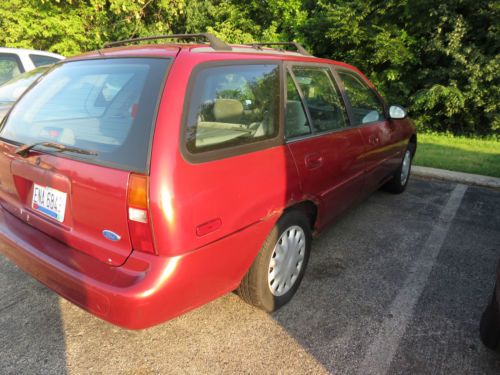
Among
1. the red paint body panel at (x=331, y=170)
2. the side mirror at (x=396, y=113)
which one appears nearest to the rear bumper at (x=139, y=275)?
the red paint body panel at (x=331, y=170)

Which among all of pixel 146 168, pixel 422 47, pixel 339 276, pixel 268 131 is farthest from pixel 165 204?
pixel 422 47

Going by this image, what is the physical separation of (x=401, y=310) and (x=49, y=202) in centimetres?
229

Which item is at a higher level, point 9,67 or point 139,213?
point 9,67

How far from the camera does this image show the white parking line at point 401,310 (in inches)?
81.7

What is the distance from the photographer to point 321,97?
2.93 metres

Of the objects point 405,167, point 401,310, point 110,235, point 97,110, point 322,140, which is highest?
point 97,110

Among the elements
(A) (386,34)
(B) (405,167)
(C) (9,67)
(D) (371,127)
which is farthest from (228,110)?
(A) (386,34)

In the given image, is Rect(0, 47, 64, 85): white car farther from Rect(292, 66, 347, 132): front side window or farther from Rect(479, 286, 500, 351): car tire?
Rect(479, 286, 500, 351): car tire

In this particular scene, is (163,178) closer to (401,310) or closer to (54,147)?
(54,147)

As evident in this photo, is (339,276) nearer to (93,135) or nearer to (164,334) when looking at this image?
(164,334)

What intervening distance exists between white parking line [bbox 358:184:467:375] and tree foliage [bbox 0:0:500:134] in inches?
225

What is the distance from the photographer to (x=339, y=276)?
9.56 ft

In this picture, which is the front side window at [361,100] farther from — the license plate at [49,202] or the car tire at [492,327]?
the license plate at [49,202]

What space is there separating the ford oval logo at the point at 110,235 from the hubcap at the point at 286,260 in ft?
3.21
